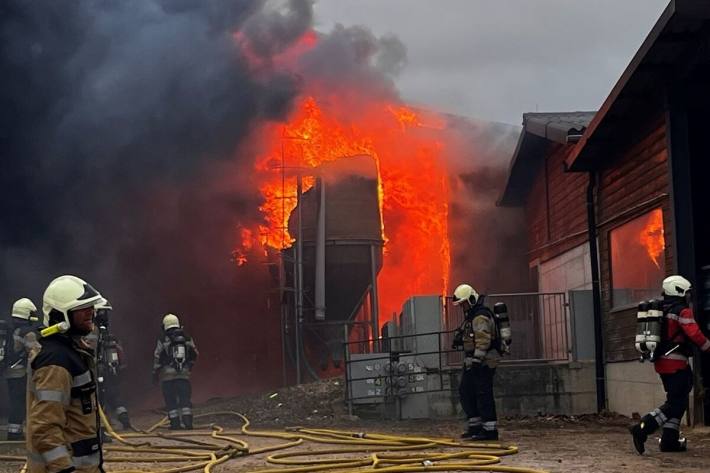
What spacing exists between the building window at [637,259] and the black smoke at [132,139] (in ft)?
31.9

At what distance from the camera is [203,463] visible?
1012 centimetres

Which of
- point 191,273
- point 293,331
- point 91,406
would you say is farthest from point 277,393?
point 91,406

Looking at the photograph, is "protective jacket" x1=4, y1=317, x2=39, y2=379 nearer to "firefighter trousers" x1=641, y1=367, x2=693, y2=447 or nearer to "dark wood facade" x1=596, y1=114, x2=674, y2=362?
"firefighter trousers" x1=641, y1=367, x2=693, y2=447

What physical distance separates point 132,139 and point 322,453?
41.2 feet

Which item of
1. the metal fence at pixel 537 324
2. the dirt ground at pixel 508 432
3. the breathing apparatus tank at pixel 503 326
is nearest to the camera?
the dirt ground at pixel 508 432

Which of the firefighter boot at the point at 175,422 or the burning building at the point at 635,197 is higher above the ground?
the burning building at the point at 635,197

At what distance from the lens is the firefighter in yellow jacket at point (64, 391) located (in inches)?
196

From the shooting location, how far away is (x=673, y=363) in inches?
394

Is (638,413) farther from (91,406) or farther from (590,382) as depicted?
(91,406)

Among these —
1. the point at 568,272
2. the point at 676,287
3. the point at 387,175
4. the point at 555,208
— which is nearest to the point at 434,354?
the point at 568,272

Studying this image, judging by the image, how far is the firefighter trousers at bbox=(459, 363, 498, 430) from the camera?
39.2 feet

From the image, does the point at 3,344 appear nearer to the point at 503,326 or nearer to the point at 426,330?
the point at 426,330

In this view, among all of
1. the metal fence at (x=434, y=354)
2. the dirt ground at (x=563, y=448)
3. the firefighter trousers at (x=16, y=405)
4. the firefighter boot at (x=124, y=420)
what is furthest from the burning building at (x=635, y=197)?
the firefighter trousers at (x=16, y=405)

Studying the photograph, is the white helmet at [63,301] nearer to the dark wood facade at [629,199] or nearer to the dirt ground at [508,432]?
the dirt ground at [508,432]
